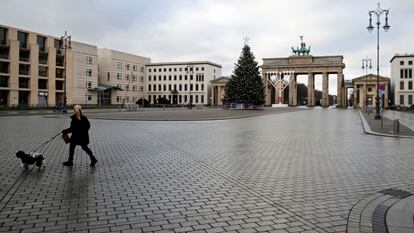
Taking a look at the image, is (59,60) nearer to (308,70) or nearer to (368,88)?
(308,70)

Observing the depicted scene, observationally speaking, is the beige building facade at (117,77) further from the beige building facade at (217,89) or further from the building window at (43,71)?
the beige building facade at (217,89)

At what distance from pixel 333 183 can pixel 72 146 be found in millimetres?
7016

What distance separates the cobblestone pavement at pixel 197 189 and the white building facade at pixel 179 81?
422 ft

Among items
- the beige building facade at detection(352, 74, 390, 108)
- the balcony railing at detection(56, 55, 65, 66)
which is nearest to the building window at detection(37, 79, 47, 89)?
the balcony railing at detection(56, 55, 65, 66)

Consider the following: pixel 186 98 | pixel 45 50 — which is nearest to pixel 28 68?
pixel 45 50

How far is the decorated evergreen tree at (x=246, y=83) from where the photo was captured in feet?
239

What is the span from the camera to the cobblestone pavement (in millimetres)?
5688

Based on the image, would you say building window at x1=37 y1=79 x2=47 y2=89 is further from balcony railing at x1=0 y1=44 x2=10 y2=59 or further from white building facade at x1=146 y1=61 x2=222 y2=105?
white building facade at x1=146 y1=61 x2=222 y2=105

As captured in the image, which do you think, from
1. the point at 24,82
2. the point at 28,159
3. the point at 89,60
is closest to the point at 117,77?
Answer: the point at 89,60

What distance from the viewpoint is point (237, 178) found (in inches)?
354

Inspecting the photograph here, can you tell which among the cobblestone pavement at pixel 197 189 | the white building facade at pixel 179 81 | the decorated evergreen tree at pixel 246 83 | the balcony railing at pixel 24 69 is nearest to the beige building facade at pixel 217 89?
the white building facade at pixel 179 81

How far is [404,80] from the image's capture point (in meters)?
117

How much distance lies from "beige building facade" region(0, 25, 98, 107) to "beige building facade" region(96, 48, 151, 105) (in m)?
11.7

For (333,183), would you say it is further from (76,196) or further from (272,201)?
(76,196)
